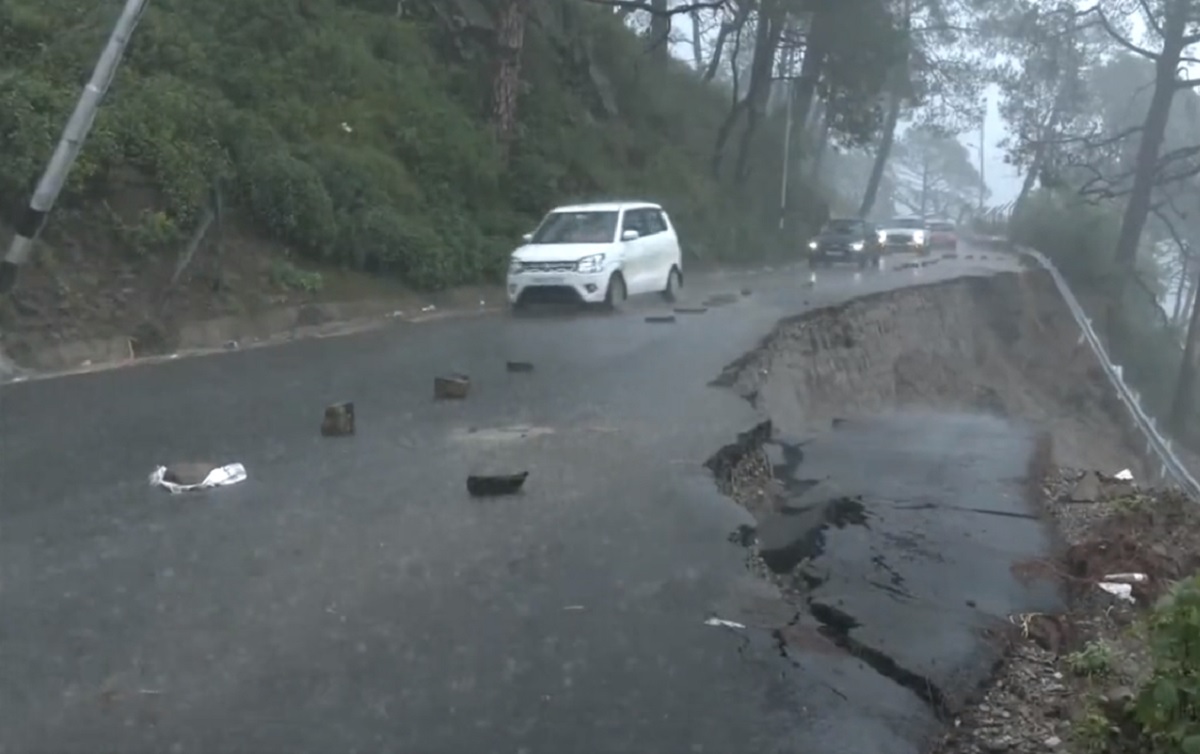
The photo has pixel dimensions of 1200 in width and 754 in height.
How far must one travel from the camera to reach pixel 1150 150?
134 feet

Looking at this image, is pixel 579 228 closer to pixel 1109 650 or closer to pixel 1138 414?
pixel 1138 414

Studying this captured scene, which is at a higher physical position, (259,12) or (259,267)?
(259,12)

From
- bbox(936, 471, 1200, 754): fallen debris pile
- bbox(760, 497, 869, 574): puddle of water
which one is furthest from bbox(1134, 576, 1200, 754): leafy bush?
bbox(760, 497, 869, 574): puddle of water

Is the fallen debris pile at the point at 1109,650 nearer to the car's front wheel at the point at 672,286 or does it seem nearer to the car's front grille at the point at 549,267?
the car's front grille at the point at 549,267

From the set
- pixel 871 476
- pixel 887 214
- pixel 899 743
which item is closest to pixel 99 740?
pixel 899 743

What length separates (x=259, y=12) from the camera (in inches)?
1067

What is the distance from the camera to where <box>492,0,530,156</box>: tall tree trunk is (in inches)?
1182

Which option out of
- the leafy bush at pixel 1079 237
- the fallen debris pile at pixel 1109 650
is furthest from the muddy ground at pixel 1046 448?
the leafy bush at pixel 1079 237

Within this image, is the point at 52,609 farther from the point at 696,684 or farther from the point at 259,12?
the point at 259,12

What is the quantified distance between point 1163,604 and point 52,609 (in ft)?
16.2

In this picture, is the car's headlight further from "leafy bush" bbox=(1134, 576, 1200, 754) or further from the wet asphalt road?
"leafy bush" bbox=(1134, 576, 1200, 754)

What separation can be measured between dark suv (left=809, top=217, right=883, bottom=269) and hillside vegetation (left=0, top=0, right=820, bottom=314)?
18.6 ft

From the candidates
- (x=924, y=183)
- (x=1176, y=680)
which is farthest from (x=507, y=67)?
(x=924, y=183)

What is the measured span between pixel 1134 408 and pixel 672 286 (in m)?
9.12
